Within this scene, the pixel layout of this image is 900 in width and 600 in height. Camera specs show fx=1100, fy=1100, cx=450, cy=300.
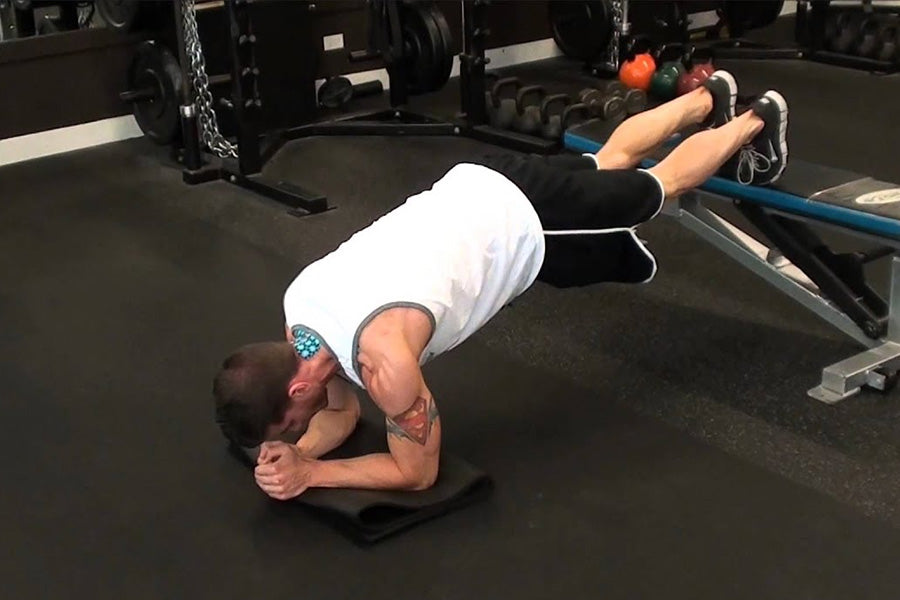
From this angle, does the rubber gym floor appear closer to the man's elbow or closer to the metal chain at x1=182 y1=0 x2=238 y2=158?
the man's elbow

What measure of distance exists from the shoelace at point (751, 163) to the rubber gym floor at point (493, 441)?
17.4 inches

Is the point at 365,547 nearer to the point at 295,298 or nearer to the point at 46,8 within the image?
the point at 295,298

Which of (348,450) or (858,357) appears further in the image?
(858,357)

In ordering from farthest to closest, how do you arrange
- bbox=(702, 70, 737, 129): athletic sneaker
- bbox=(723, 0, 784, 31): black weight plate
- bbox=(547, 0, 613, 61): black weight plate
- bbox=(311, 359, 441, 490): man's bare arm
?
1. bbox=(723, 0, 784, 31): black weight plate
2. bbox=(547, 0, 613, 61): black weight plate
3. bbox=(702, 70, 737, 129): athletic sneaker
4. bbox=(311, 359, 441, 490): man's bare arm

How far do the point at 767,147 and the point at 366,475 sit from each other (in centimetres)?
115

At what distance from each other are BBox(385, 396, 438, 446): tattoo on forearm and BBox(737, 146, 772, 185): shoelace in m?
1.02

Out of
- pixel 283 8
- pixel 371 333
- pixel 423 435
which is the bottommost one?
pixel 423 435

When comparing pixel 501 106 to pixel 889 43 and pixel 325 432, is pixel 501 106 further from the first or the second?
pixel 325 432

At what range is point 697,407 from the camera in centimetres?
240

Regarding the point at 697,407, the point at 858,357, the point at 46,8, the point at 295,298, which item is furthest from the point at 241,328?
the point at 46,8

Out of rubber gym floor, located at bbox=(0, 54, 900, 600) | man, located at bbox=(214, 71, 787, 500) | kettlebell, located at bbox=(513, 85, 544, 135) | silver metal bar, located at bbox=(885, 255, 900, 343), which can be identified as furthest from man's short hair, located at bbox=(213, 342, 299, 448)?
kettlebell, located at bbox=(513, 85, 544, 135)

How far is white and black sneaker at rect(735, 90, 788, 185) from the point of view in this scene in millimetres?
2406

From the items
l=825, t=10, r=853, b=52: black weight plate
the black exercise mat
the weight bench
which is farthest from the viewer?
l=825, t=10, r=853, b=52: black weight plate

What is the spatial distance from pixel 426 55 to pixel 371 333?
276 cm
